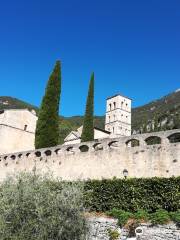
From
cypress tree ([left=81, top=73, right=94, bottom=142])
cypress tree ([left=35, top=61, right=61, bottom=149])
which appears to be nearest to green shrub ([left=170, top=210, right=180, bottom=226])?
cypress tree ([left=35, top=61, right=61, bottom=149])

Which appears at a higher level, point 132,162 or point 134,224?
point 132,162

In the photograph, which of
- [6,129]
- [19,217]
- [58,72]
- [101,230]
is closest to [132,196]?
[101,230]

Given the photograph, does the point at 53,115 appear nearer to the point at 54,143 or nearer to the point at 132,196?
the point at 54,143

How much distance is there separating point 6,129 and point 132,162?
81.3 feet

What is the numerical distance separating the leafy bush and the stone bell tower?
51632mm

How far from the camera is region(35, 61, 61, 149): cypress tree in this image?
33.4 meters

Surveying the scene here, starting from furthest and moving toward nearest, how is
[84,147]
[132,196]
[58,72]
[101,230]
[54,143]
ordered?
[58,72] → [54,143] → [84,147] → [132,196] → [101,230]

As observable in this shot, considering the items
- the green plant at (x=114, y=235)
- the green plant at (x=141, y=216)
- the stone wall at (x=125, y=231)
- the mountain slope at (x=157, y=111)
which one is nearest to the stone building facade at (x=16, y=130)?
the stone wall at (x=125, y=231)

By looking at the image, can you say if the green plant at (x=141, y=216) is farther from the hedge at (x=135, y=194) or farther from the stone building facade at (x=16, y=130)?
the stone building facade at (x=16, y=130)

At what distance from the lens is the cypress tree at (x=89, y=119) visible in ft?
125

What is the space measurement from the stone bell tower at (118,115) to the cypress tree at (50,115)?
97.3ft

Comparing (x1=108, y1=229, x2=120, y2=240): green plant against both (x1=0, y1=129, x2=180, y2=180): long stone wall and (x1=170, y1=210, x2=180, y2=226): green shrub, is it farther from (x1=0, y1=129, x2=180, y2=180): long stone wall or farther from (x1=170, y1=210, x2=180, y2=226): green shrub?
(x1=0, y1=129, x2=180, y2=180): long stone wall

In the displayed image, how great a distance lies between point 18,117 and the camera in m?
44.7

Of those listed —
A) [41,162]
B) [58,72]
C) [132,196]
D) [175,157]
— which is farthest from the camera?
[58,72]
